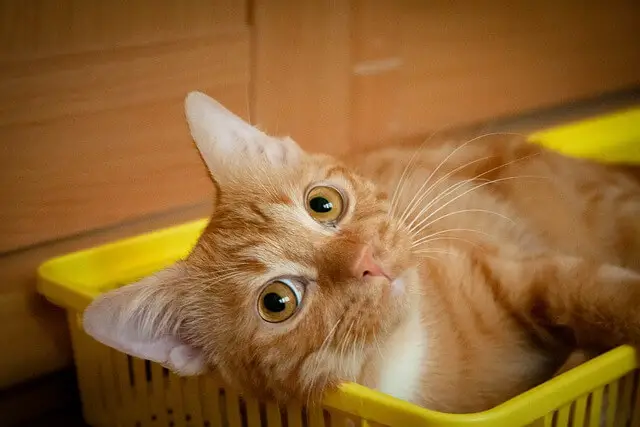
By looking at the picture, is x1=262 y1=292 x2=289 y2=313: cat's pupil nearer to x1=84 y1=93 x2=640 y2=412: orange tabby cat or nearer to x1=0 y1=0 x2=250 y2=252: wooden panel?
x1=84 y1=93 x2=640 y2=412: orange tabby cat

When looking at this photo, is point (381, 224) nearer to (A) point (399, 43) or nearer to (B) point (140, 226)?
(B) point (140, 226)

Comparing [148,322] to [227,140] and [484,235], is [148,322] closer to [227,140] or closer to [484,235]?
[227,140]

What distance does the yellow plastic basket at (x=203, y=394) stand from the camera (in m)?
0.94

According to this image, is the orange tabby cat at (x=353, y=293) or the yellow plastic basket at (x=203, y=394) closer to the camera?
the yellow plastic basket at (x=203, y=394)

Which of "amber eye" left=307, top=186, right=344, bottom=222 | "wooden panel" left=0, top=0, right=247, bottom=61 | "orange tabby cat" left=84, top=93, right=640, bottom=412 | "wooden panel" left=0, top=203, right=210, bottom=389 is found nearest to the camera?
"orange tabby cat" left=84, top=93, right=640, bottom=412

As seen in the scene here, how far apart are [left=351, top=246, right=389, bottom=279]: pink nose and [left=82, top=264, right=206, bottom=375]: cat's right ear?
0.89 feet

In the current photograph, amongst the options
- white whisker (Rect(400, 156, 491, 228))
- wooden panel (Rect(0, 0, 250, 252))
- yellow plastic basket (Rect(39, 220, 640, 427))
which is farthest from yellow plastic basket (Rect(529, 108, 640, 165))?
yellow plastic basket (Rect(39, 220, 640, 427))

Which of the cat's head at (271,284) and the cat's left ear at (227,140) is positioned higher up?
the cat's left ear at (227,140)

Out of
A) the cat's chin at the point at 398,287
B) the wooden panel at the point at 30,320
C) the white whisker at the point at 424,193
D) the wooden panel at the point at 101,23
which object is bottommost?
the wooden panel at the point at 30,320

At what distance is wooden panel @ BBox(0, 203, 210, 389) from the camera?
1417 mm

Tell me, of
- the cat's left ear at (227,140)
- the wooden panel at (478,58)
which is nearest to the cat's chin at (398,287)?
the cat's left ear at (227,140)

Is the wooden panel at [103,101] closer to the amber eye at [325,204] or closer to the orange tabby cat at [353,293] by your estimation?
the orange tabby cat at [353,293]

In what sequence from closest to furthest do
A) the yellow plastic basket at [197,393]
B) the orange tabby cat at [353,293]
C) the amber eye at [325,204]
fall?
1. the yellow plastic basket at [197,393]
2. the orange tabby cat at [353,293]
3. the amber eye at [325,204]

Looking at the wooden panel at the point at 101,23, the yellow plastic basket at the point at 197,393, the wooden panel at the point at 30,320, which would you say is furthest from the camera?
the wooden panel at the point at 30,320
